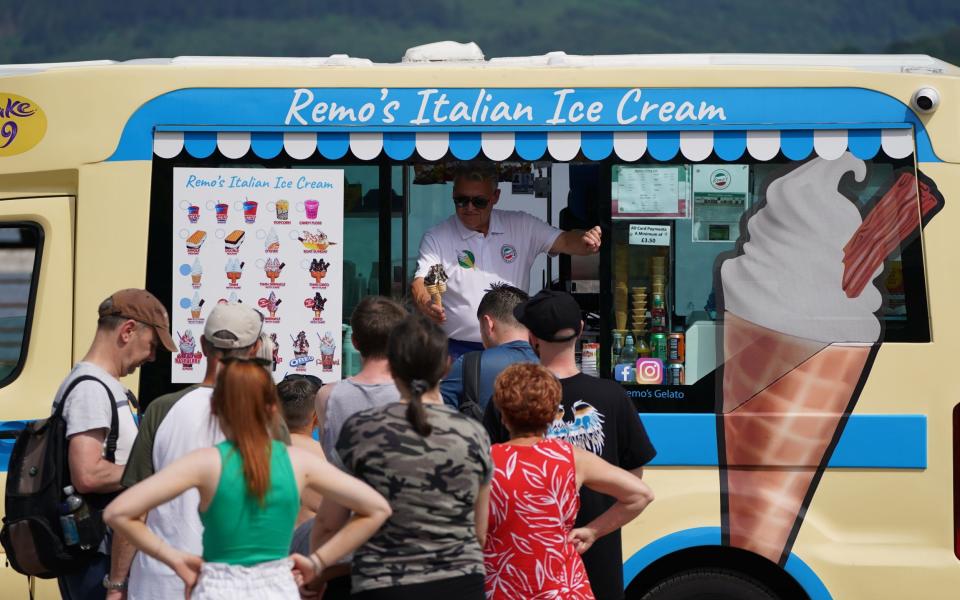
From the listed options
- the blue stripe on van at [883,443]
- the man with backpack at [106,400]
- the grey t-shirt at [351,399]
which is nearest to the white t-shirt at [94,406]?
the man with backpack at [106,400]

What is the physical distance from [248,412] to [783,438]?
2890 mm

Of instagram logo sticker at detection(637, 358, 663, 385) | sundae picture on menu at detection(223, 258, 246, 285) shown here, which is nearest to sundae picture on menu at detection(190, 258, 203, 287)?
sundae picture on menu at detection(223, 258, 246, 285)

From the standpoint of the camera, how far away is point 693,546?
213 inches

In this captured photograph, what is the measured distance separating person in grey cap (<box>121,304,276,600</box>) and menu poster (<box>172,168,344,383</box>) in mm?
1502

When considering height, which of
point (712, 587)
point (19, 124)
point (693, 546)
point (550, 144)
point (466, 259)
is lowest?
point (712, 587)

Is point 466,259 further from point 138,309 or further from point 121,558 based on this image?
point 121,558

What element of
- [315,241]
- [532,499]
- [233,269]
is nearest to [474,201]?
[315,241]

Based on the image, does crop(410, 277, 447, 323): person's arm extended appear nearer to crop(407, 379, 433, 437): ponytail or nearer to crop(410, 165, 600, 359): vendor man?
crop(410, 165, 600, 359): vendor man

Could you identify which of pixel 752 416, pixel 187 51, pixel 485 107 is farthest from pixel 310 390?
pixel 187 51

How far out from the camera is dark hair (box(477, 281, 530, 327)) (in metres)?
5.01

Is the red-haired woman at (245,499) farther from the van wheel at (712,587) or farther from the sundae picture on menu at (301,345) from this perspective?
the van wheel at (712,587)

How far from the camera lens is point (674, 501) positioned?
17.7 ft

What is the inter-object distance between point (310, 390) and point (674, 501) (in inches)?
70.7

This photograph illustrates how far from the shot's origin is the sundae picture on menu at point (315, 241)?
18.4 feet
